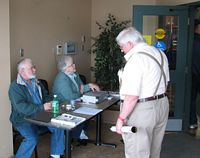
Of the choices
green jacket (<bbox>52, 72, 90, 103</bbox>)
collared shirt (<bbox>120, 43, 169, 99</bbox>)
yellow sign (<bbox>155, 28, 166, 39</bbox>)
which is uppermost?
yellow sign (<bbox>155, 28, 166, 39</bbox>)

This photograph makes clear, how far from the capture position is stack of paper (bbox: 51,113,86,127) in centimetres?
254

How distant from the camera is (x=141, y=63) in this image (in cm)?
212

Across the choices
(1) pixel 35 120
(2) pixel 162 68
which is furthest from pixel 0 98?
(2) pixel 162 68

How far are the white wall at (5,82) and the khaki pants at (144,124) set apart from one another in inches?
57.8

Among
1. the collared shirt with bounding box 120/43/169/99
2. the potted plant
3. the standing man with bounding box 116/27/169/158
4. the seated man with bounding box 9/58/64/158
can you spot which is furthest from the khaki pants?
the potted plant

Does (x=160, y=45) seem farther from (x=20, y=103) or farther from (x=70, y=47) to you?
(x=20, y=103)

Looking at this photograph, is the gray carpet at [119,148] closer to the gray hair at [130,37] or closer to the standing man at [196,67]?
the standing man at [196,67]

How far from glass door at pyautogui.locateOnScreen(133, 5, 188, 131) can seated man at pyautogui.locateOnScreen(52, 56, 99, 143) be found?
3.97 ft

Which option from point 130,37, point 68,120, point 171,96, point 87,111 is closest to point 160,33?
point 171,96

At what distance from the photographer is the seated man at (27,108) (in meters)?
2.94

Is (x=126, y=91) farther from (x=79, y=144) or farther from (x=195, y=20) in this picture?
(x=195, y=20)

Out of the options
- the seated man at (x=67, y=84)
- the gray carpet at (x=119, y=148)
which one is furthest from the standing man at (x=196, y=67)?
the seated man at (x=67, y=84)

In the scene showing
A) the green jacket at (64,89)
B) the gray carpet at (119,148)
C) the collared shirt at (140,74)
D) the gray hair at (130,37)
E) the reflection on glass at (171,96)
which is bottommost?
the gray carpet at (119,148)

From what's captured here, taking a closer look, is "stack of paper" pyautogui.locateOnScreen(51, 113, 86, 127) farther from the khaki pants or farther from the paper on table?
the khaki pants
